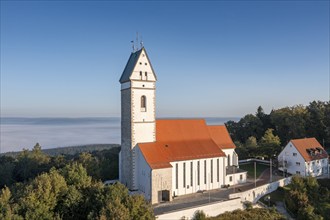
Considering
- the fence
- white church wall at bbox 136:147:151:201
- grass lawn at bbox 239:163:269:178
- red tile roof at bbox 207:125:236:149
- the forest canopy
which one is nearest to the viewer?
white church wall at bbox 136:147:151:201

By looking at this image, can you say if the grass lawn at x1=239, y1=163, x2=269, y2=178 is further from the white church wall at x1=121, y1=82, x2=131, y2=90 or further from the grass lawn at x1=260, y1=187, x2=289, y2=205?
the white church wall at x1=121, y1=82, x2=131, y2=90

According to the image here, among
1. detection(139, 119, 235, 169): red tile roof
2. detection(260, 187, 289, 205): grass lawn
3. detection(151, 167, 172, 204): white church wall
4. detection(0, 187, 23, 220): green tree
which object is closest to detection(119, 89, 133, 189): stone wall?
detection(139, 119, 235, 169): red tile roof

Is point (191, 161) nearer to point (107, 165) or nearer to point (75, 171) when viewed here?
point (75, 171)

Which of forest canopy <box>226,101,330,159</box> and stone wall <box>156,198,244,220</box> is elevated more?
forest canopy <box>226,101,330,159</box>

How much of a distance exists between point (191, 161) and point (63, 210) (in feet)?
44.2

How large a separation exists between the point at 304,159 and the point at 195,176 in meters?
15.5

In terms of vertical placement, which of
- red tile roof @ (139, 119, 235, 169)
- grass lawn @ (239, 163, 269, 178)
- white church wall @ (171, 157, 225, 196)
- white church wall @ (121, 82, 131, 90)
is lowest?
grass lawn @ (239, 163, 269, 178)

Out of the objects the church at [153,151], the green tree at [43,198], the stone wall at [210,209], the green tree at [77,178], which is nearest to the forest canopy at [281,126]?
the church at [153,151]

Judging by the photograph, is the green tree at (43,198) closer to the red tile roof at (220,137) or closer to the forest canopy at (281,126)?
the red tile roof at (220,137)

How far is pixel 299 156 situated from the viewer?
3512 cm

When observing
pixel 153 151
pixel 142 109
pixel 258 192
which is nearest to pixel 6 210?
pixel 153 151

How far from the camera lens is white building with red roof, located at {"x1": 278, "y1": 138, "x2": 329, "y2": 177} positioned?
34750 millimetres

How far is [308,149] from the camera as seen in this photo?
3647cm

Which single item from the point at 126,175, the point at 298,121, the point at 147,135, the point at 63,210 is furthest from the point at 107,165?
the point at 298,121
